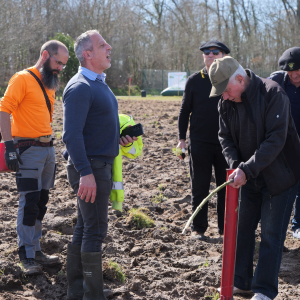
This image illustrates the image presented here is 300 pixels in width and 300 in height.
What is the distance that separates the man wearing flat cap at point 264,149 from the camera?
284cm

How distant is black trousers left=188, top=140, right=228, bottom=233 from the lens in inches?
177

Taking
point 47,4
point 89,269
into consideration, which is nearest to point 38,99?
point 89,269

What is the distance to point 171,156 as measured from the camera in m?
8.36

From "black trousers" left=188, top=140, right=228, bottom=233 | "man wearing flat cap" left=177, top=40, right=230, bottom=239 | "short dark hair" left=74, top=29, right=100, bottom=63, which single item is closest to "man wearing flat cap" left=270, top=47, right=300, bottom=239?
"man wearing flat cap" left=177, top=40, right=230, bottom=239

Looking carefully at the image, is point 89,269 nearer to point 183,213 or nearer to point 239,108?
point 239,108

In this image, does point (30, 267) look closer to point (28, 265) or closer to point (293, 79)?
point (28, 265)

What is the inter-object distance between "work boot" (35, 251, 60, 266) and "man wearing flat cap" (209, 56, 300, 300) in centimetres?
180

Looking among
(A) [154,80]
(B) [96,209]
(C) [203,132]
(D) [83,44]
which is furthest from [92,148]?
(A) [154,80]

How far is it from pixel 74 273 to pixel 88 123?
1207mm

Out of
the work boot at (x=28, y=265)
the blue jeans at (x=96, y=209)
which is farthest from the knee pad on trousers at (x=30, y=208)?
the blue jeans at (x=96, y=209)

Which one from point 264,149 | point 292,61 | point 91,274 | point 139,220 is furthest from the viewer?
point 139,220

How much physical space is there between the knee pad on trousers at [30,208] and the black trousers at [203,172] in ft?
6.13

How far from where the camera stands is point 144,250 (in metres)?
4.18

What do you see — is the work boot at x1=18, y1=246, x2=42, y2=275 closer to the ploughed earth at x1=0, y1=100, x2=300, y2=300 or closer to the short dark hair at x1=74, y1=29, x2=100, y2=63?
the ploughed earth at x1=0, y1=100, x2=300, y2=300
